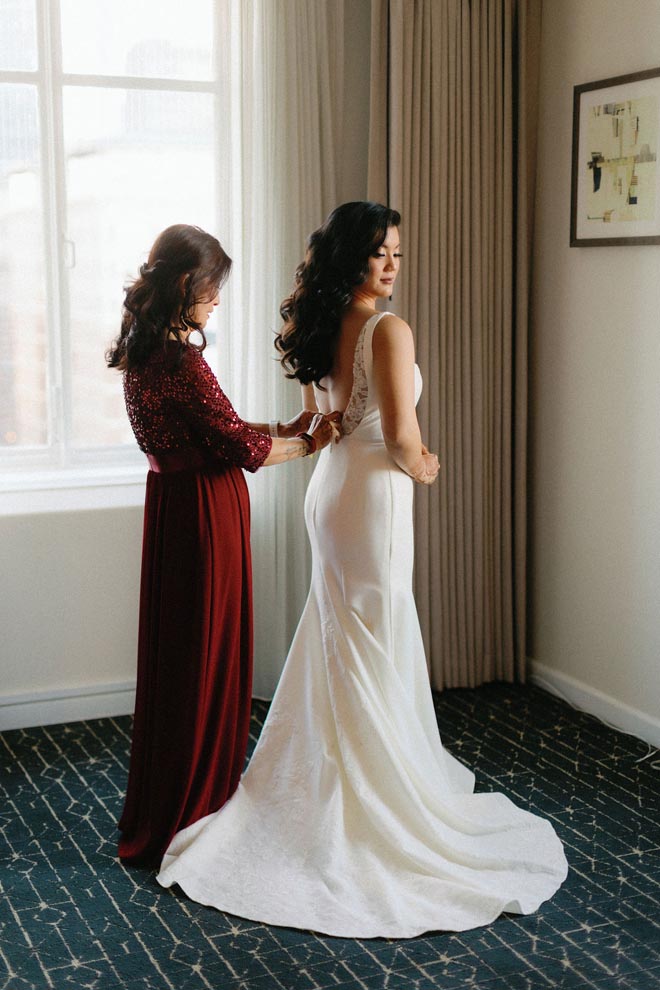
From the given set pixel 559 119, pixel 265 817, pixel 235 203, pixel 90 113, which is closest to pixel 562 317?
pixel 559 119

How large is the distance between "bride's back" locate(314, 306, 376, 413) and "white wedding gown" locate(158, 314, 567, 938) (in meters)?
0.04

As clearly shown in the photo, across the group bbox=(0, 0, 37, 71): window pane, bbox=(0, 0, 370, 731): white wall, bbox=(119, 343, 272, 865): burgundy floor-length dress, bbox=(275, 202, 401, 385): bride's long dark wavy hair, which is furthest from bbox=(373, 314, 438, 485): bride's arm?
bbox=(0, 0, 37, 71): window pane

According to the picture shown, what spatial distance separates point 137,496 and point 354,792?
63.2 inches

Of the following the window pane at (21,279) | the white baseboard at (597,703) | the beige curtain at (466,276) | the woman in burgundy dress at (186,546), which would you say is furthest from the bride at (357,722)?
the window pane at (21,279)

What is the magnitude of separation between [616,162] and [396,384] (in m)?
1.50

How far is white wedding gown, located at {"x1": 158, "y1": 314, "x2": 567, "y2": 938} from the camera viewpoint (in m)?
2.90

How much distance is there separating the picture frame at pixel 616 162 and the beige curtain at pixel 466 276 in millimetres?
267

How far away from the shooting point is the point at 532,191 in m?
4.44

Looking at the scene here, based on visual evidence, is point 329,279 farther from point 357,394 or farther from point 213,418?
point 213,418

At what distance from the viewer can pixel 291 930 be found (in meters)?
2.78

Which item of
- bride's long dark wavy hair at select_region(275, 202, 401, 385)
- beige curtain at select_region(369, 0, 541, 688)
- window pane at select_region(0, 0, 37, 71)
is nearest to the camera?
bride's long dark wavy hair at select_region(275, 202, 401, 385)

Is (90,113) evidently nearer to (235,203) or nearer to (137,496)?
(235,203)

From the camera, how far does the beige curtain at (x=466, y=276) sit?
4.16 metres

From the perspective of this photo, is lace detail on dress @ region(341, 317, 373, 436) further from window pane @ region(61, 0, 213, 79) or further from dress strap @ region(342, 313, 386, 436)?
window pane @ region(61, 0, 213, 79)
